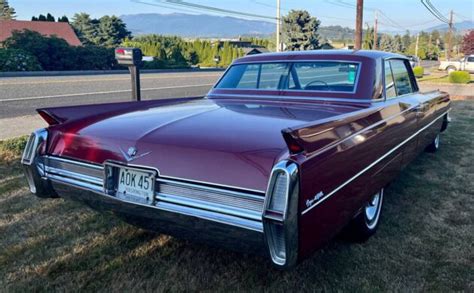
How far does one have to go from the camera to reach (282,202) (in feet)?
6.51

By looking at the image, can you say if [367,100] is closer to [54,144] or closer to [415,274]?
[415,274]

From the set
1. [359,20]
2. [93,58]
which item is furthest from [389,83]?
[93,58]

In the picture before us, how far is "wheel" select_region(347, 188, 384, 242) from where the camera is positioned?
3.07 metres

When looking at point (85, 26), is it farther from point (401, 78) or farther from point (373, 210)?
point (373, 210)

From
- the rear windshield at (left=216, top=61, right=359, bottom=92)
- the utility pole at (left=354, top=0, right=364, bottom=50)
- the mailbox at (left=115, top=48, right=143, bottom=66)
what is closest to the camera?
the rear windshield at (left=216, top=61, right=359, bottom=92)

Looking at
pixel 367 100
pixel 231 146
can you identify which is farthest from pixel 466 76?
pixel 231 146

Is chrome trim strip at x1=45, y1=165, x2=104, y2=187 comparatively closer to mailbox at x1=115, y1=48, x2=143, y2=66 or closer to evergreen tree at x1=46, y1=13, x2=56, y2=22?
mailbox at x1=115, y1=48, x2=143, y2=66

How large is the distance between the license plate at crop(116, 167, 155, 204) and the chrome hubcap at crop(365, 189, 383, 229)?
169 cm

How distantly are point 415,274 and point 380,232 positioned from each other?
2.16 feet

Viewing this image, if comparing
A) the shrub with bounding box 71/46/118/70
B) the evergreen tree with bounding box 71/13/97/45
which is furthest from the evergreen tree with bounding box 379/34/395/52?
the shrub with bounding box 71/46/118/70

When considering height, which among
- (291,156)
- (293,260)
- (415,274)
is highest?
(291,156)

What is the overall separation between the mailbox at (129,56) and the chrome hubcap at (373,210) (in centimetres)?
346

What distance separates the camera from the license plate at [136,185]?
7.79 ft

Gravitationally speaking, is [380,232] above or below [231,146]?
below
